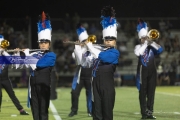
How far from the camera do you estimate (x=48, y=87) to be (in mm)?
8414

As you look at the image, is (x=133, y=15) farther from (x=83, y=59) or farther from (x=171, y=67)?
(x=83, y=59)

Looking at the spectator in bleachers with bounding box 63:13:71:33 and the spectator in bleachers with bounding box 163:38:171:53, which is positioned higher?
the spectator in bleachers with bounding box 63:13:71:33

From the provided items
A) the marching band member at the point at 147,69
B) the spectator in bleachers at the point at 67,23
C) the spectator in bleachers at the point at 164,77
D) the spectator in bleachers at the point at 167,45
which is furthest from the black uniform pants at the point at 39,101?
the spectator in bleachers at the point at 167,45

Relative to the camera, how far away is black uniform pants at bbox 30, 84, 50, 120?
8.30 meters

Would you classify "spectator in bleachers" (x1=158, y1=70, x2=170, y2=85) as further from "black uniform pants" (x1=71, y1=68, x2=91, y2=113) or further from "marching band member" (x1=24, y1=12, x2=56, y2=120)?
"marching band member" (x1=24, y1=12, x2=56, y2=120)

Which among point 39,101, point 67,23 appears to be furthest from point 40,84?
point 67,23

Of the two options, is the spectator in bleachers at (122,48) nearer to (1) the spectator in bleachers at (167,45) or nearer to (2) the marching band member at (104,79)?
(1) the spectator in bleachers at (167,45)

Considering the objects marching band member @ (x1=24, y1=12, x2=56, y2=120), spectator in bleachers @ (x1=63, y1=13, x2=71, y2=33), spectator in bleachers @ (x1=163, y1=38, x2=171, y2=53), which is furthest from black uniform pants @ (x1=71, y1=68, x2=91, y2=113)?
spectator in bleachers @ (x1=163, y1=38, x2=171, y2=53)

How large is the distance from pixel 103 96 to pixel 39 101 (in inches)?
44.2

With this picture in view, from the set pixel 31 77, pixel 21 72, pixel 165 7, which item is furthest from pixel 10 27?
pixel 31 77

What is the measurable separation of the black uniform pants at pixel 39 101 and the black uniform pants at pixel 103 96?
851mm

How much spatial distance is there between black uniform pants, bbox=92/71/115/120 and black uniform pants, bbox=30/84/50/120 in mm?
851

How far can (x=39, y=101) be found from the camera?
8344 millimetres

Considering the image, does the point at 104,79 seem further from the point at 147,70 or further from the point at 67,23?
the point at 67,23
